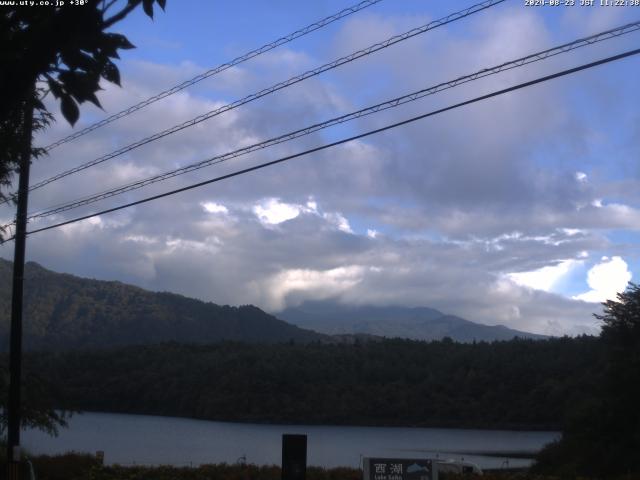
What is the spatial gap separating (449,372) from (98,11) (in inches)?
3052

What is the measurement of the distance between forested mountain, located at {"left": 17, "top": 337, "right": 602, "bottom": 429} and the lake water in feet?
8.79

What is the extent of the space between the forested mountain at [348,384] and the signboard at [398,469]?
54490mm

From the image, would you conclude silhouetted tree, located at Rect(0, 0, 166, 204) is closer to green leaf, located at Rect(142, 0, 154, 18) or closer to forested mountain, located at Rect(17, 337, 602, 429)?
green leaf, located at Rect(142, 0, 154, 18)

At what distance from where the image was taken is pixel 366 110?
13180 mm

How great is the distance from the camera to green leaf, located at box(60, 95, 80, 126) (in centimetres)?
509

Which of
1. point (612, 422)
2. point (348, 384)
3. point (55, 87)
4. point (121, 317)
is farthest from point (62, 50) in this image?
point (121, 317)

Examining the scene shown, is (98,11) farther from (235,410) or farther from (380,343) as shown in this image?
(380,343)

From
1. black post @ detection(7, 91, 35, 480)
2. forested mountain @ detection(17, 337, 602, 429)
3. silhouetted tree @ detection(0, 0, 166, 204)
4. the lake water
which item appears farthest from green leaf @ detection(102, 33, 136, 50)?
forested mountain @ detection(17, 337, 602, 429)

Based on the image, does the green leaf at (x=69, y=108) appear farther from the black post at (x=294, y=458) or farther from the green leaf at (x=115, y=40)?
the black post at (x=294, y=458)

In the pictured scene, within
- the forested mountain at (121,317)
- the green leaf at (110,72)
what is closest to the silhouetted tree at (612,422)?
the green leaf at (110,72)

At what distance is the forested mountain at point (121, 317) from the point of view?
150 m

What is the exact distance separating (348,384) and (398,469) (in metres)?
68.8

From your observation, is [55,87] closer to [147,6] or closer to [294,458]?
[147,6]

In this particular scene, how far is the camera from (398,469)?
13164mm
